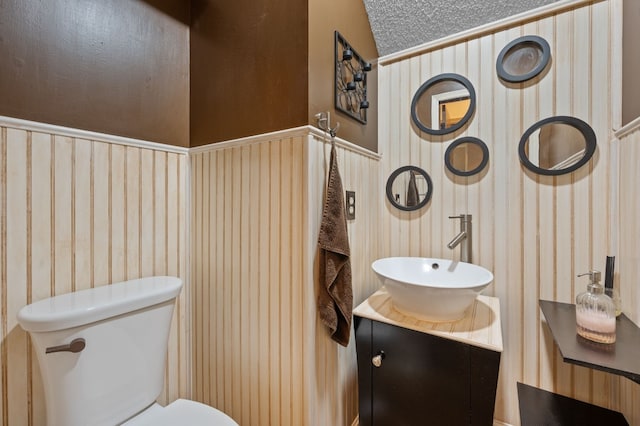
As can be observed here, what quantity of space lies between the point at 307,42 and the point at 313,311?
105 cm

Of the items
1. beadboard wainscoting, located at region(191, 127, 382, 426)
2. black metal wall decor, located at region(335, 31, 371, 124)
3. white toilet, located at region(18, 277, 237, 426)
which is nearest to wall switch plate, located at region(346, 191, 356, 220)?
beadboard wainscoting, located at region(191, 127, 382, 426)

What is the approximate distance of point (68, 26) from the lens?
1.05 metres

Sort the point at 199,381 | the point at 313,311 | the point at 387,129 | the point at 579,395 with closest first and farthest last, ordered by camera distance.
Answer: the point at 313,311 → the point at 579,395 → the point at 199,381 → the point at 387,129

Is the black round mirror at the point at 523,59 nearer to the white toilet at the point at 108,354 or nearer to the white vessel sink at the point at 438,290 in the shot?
the white vessel sink at the point at 438,290

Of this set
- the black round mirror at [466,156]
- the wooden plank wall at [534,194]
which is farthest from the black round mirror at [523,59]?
the black round mirror at [466,156]

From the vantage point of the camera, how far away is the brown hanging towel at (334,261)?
3.62 ft

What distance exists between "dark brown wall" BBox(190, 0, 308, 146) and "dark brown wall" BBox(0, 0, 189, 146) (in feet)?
0.31

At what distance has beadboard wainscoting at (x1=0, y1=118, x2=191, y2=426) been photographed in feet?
3.07

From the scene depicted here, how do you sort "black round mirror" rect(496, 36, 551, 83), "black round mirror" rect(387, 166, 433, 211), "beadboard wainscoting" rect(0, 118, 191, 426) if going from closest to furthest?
"beadboard wainscoting" rect(0, 118, 191, 426), "black round mirror" rect(496, 36, 551, 83), "black round mirror" rect(387, 166, 433, 211)

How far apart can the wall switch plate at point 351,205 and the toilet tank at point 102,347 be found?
0.82 m

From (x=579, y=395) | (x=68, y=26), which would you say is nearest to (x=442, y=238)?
(x=579, y=395)

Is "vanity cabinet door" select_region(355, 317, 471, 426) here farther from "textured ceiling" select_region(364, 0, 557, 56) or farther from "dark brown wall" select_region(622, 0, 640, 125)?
"textured ceiling" select_region(364, 0, 557, 56)

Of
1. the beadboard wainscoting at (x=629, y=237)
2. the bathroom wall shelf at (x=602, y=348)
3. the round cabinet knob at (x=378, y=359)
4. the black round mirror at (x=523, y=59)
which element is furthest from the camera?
the black round mirror at (x=523, y=59)

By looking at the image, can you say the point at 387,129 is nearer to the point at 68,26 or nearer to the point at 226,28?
the point at 226,28
